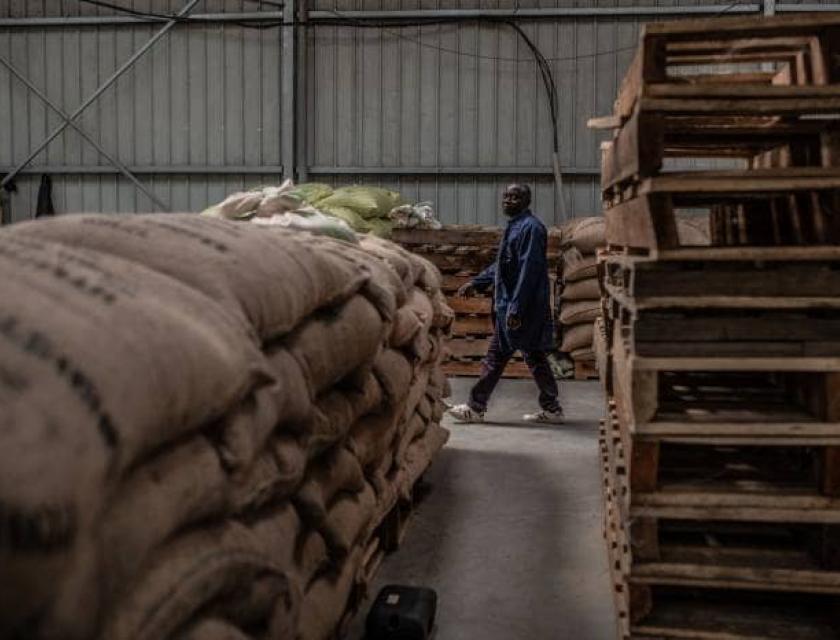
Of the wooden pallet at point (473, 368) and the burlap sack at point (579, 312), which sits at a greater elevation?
the burlap sack at point (579, 312)

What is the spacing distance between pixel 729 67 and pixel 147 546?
11.0 meters

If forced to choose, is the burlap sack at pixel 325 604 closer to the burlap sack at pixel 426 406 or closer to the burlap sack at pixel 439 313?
the burlap sack at pixel 426 406

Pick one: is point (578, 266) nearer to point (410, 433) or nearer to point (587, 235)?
point (587, 235)

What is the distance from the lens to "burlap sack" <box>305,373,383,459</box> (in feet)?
9.96

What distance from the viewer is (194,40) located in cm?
1202

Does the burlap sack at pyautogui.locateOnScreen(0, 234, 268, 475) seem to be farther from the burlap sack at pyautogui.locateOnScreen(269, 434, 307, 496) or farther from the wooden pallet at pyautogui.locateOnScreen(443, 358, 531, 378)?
the wooden pallet at pyautogui.locateOnScreen(443, 358, 531, 378)

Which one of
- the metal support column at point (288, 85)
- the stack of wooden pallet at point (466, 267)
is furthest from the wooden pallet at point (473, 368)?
the metal support column at point (288, 85)

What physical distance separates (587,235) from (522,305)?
2662 mm

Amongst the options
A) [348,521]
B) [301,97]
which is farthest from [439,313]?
[301,97]

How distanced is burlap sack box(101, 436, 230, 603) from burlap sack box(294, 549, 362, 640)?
98cm

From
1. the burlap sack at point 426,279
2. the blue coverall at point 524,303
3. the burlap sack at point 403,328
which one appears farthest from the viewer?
the blue coverall at point 524,303

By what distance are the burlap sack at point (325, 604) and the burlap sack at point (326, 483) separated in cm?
24

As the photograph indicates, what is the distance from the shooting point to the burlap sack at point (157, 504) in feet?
4.93

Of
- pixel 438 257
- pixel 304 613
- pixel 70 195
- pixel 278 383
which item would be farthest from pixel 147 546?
pixel 70 195
